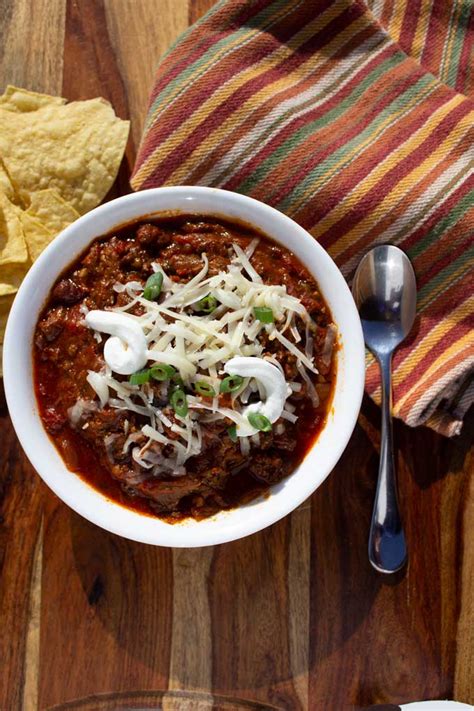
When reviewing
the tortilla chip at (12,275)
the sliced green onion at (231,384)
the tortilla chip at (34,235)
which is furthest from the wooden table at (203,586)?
the sliced green onion at (231,384)

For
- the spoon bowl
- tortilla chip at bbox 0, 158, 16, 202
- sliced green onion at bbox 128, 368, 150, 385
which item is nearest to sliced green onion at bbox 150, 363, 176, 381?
sliced green onion at bbox 128, 368, 150, 385

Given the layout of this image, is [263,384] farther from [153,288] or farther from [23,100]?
[23,100]

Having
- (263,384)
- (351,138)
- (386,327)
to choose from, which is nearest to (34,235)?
(263,384)

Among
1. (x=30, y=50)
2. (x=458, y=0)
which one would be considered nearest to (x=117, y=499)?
(x=30, y=50)

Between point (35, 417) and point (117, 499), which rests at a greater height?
point (35, 417)

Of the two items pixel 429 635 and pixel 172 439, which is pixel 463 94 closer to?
pixel 172 439
